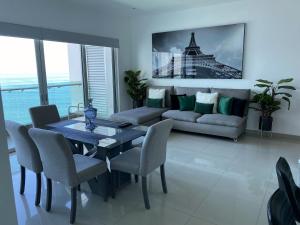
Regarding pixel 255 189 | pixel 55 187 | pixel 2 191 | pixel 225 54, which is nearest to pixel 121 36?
pixel 225 54

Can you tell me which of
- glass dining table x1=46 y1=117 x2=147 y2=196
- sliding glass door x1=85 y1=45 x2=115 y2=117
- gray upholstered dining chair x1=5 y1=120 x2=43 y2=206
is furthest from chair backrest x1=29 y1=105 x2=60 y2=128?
sliding glass door x1=85 y1=45 x2=115 y2=117

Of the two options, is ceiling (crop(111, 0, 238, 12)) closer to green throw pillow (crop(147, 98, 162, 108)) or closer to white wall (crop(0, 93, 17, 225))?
green throw pillow (crop(147, 98, 162, 108))

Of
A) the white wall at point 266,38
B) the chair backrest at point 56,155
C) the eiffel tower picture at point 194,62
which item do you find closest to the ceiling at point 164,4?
the white wall at point 266,38

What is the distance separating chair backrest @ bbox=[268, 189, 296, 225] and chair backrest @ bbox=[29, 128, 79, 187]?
1612 millimetres

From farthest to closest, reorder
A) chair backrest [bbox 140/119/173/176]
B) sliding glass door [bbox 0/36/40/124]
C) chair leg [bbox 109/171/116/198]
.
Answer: sliding glass door [bbox 0/36/40/124] → chair leg [bbox 109/171/116/198] → chair backrest [bbox 140/119/173/176]

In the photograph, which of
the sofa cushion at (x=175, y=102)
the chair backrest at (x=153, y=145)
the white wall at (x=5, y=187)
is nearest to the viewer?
the white wall at (x=5, y=187)

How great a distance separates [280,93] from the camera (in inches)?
167

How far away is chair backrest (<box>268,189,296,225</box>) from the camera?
1.00 m

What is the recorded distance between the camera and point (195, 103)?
5.08 meters

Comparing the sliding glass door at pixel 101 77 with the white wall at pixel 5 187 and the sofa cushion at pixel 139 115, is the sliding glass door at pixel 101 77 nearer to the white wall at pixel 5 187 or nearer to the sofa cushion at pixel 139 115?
the sofa cushion at pixel 139 115

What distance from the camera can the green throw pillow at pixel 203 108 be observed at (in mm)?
4812

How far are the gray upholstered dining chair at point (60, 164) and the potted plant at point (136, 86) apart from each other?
385cm

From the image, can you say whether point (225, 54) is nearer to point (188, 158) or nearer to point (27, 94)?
point (188, 158)

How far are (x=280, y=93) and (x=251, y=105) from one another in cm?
70
